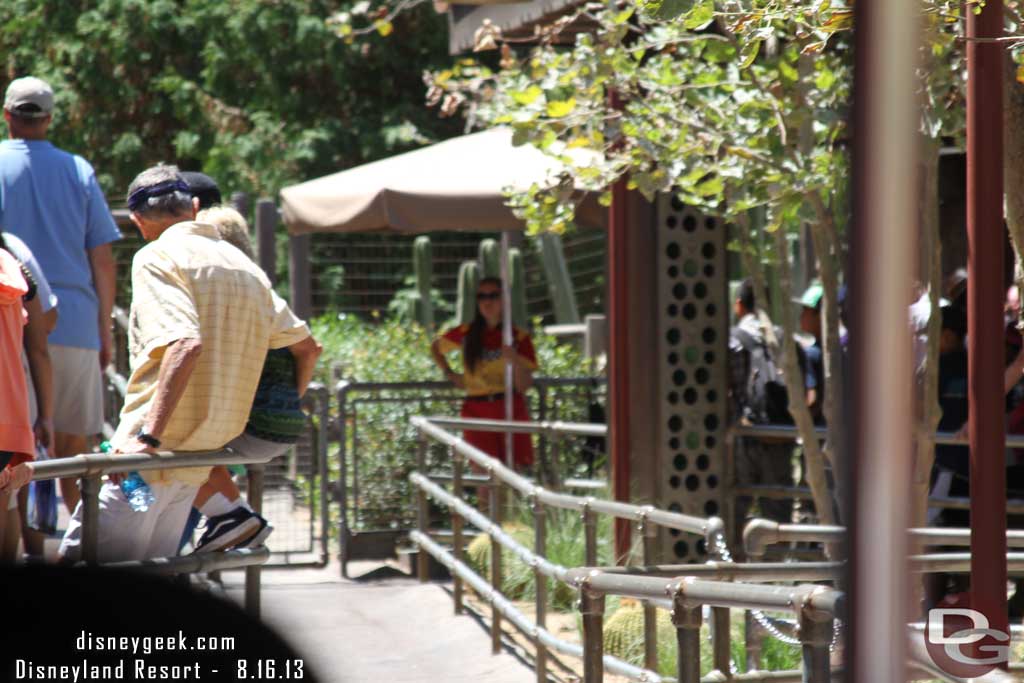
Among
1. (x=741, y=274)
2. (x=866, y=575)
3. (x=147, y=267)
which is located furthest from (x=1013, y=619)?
(x=741, y=274)

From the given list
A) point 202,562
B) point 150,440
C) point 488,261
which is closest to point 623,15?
point 150,440

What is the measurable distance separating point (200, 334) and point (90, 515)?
65 cm

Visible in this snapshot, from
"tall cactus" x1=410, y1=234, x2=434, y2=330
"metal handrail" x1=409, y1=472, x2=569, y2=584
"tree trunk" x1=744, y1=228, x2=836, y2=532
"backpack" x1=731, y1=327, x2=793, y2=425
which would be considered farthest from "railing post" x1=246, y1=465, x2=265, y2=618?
"tall cactus" x1=410, y1=234, x2=434, y2=330

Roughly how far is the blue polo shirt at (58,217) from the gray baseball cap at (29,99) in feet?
0.42

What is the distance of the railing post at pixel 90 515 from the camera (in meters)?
4.56

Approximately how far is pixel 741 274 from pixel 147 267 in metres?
18.2

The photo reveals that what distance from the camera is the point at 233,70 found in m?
23.8

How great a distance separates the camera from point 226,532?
201 inches

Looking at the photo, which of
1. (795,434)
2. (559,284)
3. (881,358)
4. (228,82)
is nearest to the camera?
(881,358)

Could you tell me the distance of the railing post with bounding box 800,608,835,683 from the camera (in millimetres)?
3053

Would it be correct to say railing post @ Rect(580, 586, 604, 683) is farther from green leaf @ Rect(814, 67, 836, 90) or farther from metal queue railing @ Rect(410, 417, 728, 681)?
green leaf @ Rect(814, 67, 836, 90)

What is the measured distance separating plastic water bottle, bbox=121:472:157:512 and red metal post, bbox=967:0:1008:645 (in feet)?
8.35

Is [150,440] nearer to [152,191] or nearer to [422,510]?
[152,191]

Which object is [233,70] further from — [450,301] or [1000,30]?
[1000,30]
